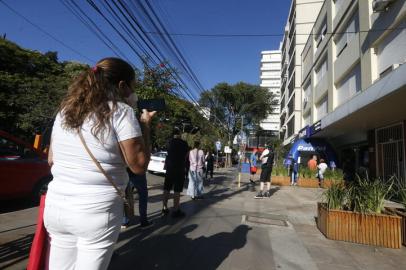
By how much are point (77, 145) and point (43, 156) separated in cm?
698

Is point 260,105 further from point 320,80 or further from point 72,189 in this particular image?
point 72,189

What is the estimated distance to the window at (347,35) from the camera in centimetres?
1838

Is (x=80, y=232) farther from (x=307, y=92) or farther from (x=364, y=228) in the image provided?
(x=307, y=92)

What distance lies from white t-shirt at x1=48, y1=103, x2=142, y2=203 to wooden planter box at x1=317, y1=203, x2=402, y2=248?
5153 mm

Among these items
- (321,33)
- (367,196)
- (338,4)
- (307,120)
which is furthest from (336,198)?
(307,120)

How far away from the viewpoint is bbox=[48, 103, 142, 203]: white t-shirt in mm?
1842

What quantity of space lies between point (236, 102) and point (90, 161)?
5483 centimetres

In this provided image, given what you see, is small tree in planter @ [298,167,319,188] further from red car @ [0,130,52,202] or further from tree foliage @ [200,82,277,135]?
tree foliage @ [200,82,277,135]

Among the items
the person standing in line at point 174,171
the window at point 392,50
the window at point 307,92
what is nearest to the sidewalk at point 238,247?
the person standing in line at point 174,171

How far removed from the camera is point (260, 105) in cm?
5634

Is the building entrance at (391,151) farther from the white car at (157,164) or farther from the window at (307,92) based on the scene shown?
the window at (307,92)

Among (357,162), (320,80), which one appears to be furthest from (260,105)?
(357,162)

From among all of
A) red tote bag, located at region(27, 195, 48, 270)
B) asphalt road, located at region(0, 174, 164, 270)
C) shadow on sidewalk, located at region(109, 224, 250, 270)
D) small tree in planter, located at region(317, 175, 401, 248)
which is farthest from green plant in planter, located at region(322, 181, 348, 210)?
red tote bag, located at region(27, 195, 48, 270)

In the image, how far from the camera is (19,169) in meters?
7.52
